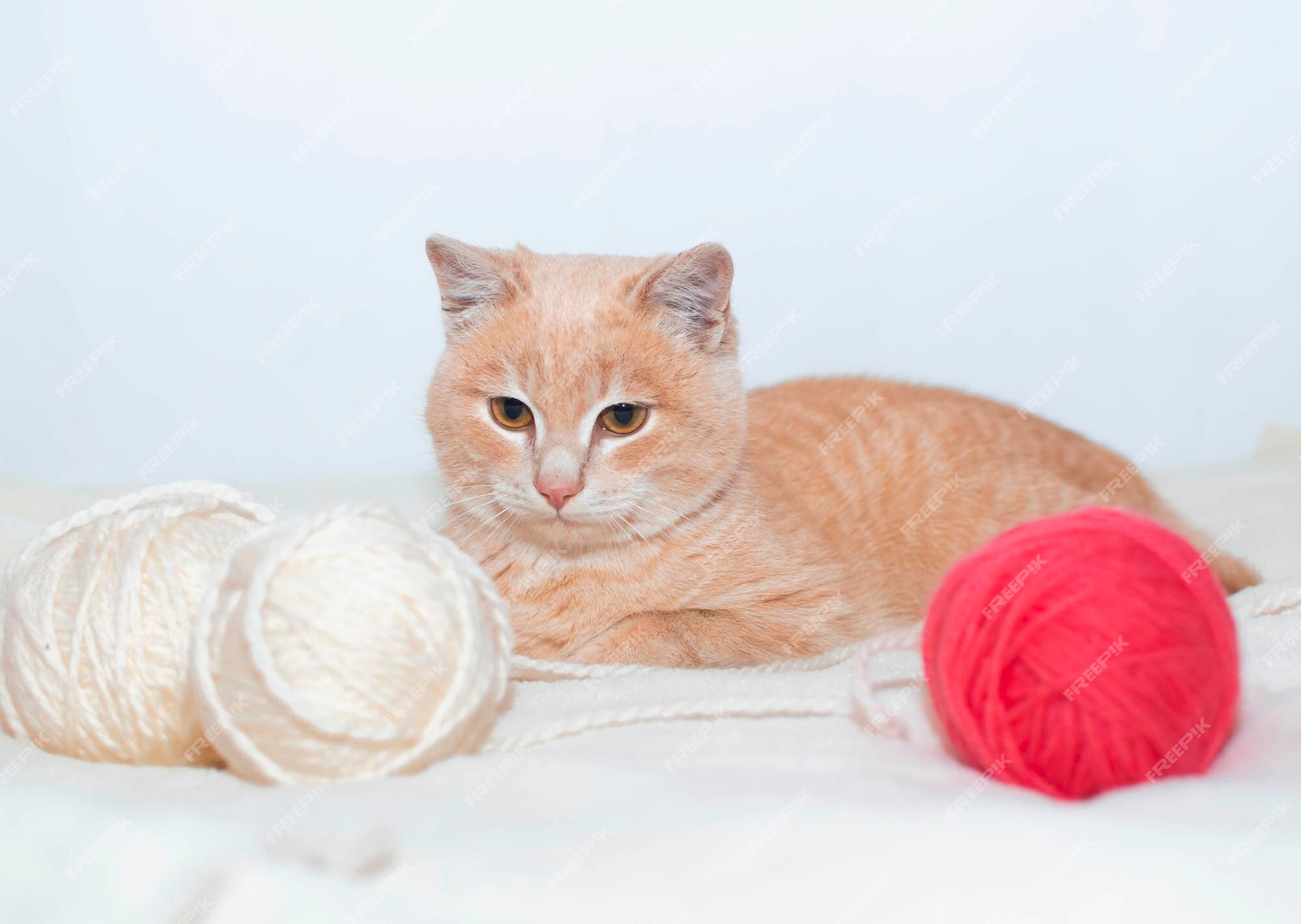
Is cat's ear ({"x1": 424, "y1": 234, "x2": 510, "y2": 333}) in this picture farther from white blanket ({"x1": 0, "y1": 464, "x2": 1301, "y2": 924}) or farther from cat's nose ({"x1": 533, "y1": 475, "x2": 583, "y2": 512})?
white blanket ({"x1": 0, "y1": 464, "x2": 1301, "y2": 924})

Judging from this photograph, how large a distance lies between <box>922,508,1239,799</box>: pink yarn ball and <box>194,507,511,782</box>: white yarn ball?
0.61m

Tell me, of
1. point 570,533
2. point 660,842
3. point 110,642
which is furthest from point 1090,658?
point 110,642

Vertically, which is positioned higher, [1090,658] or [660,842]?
[1090,658]

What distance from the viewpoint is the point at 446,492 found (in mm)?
2062

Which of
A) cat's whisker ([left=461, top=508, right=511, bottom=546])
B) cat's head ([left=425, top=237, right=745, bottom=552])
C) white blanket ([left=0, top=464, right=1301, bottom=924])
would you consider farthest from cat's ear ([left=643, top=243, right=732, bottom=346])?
white blanket ([left=0, top=464, right=1301, bottom=924])

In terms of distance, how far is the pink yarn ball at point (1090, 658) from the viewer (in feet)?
3.78

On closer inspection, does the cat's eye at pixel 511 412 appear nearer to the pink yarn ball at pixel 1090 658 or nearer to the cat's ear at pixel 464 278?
the cat's ear at pixel 464 278

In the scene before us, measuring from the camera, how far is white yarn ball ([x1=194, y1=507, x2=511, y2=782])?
1.21m

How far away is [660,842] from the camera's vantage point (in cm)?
106

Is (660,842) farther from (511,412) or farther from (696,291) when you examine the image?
(696,291)

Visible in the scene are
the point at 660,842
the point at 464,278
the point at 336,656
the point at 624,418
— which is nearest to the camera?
the point at 660,842

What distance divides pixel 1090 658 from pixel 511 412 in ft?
3.48

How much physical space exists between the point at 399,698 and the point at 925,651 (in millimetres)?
657

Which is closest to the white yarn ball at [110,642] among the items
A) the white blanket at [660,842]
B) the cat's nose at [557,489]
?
the white blanket at [660,842]
